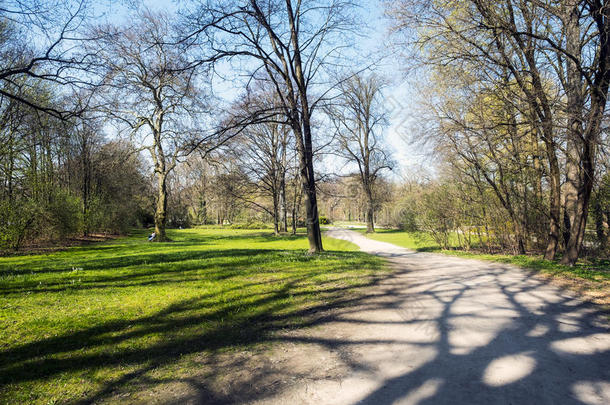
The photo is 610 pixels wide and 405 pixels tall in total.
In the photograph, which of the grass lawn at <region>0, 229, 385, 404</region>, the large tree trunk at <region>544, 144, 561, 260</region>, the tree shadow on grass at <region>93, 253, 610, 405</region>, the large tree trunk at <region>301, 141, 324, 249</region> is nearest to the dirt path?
the tree shadow on grass at <region>93, 253, 610, 405</region>

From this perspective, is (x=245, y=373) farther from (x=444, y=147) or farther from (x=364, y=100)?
(x=364, y=100)

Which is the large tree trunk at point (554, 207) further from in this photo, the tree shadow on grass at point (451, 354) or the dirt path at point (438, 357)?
the dirt path at point (438, 357)

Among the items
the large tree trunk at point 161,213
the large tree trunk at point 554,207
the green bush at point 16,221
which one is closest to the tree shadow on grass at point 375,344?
the large tree trunk at point 554,207

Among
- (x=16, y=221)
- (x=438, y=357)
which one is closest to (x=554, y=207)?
(x=438, y=357)

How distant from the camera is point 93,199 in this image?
2502 centimetres

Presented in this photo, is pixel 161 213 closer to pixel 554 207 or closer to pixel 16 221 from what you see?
pixel 16 221

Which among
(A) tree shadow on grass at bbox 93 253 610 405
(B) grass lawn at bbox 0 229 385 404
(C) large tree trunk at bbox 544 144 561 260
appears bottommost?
(A) tree shadow on grass at bbox 93 253 610 405

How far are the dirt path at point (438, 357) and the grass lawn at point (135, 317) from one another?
634 millimetres

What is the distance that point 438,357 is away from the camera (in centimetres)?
334

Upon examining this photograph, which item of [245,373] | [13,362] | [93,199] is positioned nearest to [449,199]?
[245,373]

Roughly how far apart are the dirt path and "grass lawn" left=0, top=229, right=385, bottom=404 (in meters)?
0.63

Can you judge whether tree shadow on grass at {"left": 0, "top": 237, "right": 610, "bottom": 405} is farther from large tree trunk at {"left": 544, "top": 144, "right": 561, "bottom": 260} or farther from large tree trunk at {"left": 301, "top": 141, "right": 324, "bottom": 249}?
large tree trunk at {"left": 544, "top": 144, "right": 561, "bottom": 260}

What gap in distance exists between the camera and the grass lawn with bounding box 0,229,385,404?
3166 mm

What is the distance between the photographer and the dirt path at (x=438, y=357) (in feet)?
8.82
